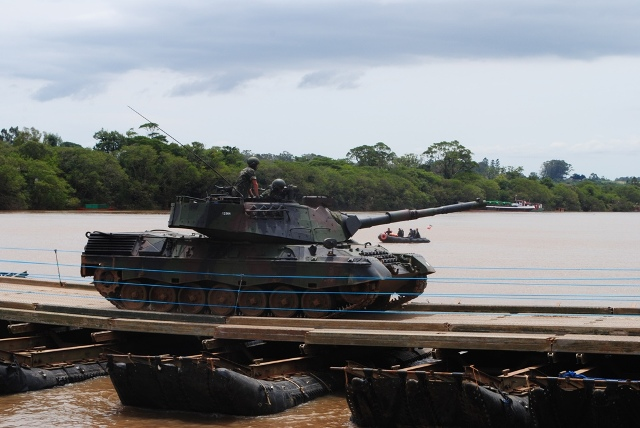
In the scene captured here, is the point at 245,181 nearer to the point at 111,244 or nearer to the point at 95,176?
the point at 111,244

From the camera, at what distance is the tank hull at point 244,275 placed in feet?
70.4

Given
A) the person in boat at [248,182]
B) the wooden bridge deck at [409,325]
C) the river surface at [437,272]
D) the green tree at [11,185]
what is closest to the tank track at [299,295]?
the wooden bridge deck at [409,325]

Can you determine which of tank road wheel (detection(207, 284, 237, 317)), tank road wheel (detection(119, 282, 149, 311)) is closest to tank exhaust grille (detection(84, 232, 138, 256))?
tank road wheel (detection(119, 282, 149, 311))

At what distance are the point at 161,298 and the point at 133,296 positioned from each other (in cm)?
60

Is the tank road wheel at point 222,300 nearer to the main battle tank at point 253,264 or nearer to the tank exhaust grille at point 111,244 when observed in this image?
the main battle tank at point 253,264

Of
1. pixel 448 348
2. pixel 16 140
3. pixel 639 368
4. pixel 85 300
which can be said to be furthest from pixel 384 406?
pixel 16 140

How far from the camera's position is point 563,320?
2008 cm

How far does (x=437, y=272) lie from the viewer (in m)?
46.5

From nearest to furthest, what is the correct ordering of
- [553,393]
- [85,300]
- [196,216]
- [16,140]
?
[553,393] < [196,216] < [85,300] < [16,140]

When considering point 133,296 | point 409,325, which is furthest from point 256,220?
point 409,325

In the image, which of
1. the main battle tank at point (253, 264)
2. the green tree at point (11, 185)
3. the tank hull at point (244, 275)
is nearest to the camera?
the tank hull at point (244, 275)

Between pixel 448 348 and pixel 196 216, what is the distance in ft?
21.8

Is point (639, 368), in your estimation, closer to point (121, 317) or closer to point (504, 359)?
point (504, 359)

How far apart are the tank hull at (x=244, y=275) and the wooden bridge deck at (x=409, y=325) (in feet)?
1.92
